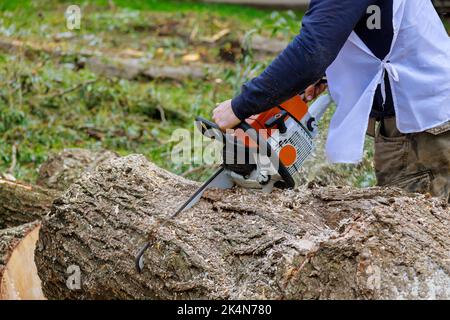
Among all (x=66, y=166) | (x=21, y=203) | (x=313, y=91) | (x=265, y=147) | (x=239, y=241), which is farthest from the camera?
(x=66, y=166)

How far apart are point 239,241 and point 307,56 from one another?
2.46 ft

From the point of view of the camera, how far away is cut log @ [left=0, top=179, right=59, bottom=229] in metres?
4.15

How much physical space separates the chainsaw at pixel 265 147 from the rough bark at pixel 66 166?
1617 millimetres

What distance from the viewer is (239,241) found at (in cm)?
282

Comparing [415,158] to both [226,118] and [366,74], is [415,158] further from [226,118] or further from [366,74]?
[226,118]

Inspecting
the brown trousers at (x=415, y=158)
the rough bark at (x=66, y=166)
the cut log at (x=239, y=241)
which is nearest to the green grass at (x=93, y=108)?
the rough bark at (x=66, y=166)

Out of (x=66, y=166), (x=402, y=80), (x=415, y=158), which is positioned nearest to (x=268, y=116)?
(x=402, y=80)

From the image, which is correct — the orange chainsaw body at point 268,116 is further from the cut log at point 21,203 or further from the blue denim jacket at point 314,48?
the cut log at point 21,203

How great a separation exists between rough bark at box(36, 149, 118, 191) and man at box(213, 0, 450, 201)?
70.0 inches

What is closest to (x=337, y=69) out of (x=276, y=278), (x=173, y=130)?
(x=276, y=278)

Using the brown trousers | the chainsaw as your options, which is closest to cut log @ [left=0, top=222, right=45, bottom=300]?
the chainsaw

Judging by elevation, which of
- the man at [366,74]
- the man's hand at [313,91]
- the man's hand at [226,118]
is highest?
the man at [366,74]

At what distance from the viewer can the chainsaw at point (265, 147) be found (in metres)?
3.04

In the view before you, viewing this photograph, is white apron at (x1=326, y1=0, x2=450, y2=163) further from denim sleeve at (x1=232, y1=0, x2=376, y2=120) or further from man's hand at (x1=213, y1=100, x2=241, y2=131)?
man's hand at (x1=213, y1=100, x2=241, y2=131)
